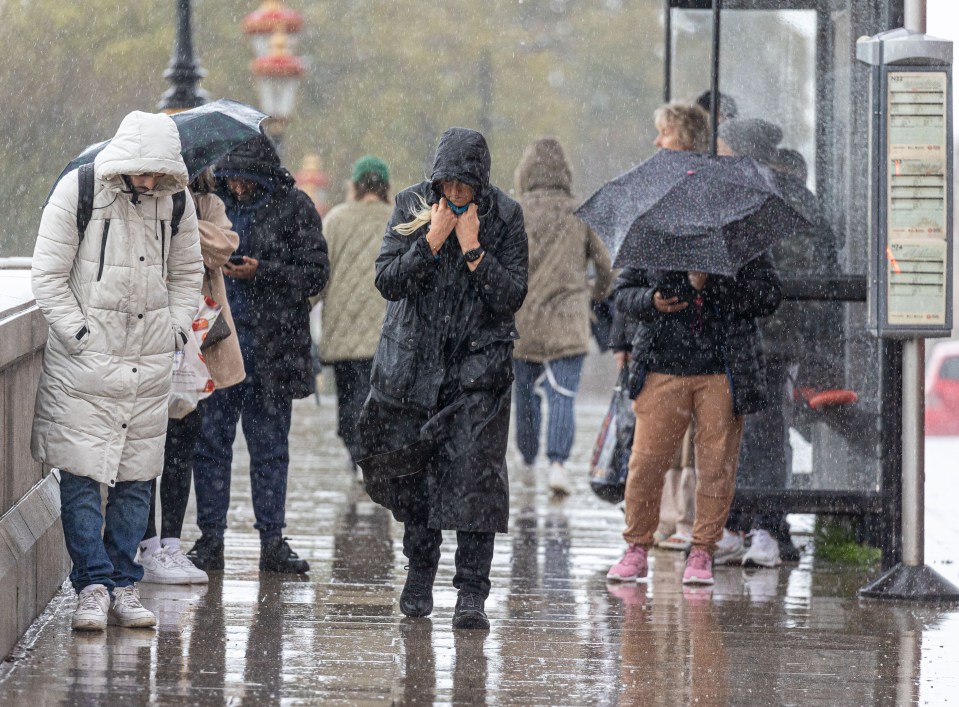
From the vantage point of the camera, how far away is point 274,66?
21.1m

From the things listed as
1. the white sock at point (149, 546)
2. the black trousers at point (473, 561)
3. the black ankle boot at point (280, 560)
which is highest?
the black trousers at point (473, 561)

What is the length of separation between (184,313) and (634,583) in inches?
96.3

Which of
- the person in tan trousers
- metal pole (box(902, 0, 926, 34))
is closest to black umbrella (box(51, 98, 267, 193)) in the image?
the person in tan trousers

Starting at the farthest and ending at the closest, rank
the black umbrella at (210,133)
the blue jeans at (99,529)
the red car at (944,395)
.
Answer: the red car at (944,395) → the black umbrella at (210,133) → the blue jeans at (99,529)

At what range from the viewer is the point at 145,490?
249 inches

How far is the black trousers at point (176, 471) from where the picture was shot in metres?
7.25

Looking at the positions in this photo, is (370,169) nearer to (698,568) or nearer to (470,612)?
(698,568)

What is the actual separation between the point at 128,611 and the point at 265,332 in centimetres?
171

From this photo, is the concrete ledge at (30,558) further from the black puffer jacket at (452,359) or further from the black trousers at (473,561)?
the black trousers at (473,561)

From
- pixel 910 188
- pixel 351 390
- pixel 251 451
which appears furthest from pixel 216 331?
pixel 351 390

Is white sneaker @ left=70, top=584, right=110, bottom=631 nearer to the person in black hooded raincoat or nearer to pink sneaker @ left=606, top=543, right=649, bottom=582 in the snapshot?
the person in black hooded raincoat

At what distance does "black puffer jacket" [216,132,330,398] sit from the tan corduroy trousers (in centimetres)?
147

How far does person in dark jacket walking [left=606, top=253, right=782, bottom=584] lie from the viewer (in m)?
7.42

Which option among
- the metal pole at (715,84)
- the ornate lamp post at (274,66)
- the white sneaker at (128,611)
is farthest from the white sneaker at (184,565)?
the ornate lamp post at (274,66)
